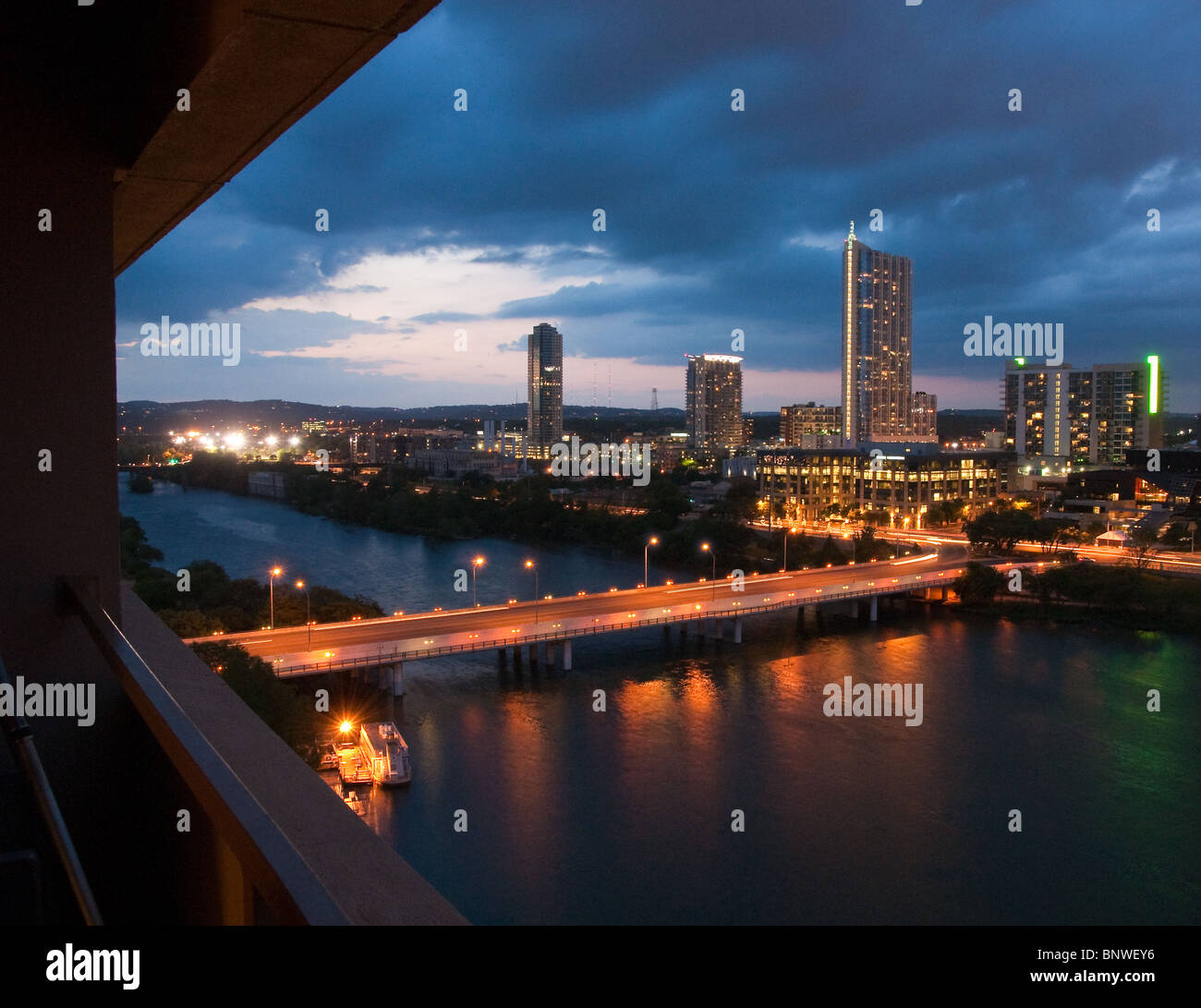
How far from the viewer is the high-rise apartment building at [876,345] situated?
30.3 metres

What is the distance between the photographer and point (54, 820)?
39 centimetres

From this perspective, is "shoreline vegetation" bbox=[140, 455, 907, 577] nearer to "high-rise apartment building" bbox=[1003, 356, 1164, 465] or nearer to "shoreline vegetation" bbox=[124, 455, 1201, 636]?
"shoreline vegetation" bbox=[124, 455, 1201, 636]

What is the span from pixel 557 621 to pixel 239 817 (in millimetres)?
8425

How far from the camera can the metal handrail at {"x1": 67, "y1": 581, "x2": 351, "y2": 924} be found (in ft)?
1.05

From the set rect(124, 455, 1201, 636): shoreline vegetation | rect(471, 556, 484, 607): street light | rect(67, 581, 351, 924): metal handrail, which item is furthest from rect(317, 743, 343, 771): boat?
rect(67, 581, 351, 924): metal handrail

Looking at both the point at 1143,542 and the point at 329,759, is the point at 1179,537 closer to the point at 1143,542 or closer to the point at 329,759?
the point at 1143,542

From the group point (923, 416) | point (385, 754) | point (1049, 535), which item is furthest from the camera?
point (923, 416)

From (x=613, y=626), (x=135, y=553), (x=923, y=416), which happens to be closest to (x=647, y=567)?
(x=613, y=626)

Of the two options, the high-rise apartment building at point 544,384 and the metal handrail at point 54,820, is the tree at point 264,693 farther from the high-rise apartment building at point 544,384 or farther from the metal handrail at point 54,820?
the high-rise apartment building at point 544,384

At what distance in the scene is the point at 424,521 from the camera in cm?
1755

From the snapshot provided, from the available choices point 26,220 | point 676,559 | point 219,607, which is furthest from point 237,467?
point 26,220

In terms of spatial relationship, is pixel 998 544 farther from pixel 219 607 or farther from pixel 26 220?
pixel 26 220
